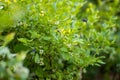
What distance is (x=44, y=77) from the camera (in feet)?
6.87

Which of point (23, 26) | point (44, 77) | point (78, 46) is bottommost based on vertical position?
point (44, 77)

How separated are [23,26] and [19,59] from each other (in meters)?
0.72

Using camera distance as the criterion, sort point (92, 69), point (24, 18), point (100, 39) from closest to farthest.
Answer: point (24, 18) → point (100, 39) → point (92, 69)

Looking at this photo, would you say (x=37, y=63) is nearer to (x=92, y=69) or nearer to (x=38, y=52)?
(x=38, y=52)

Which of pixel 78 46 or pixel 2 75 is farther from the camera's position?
pixel 78 46

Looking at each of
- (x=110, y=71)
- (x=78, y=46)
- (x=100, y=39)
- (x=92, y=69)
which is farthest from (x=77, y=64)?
(x=110, y=71)

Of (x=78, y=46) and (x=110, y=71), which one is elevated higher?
(x=78, y=46)

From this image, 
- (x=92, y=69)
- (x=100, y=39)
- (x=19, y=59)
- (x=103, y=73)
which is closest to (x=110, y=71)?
(x=103, y=73)

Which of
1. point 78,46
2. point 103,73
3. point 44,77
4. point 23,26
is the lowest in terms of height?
point 103,73

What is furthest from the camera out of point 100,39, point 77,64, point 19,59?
point 100,39

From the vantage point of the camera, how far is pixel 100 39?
7.54 ft

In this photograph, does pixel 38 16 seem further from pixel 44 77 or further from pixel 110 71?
pixel 110 71

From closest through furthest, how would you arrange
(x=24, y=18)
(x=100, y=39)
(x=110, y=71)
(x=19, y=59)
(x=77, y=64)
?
(x=19, y=59), (x=24, y=18), (x=77, y=64), (x=100, y=39), (x=110, y=71)

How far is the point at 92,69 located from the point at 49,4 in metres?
1.42
